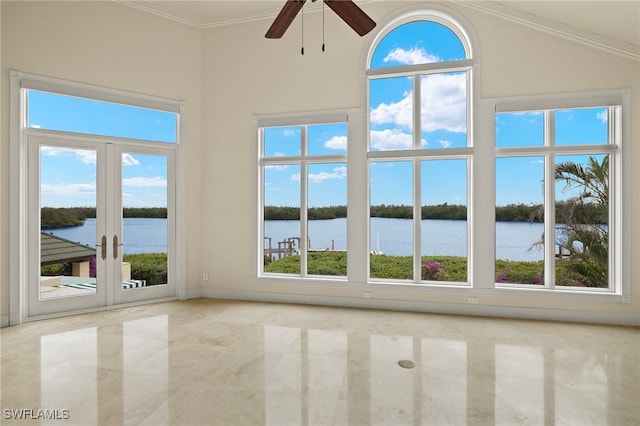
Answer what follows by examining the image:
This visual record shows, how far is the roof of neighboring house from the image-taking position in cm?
450

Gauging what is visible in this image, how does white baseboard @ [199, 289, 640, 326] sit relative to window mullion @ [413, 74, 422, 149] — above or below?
below

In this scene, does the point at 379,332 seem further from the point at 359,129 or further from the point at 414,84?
the point at 414,84

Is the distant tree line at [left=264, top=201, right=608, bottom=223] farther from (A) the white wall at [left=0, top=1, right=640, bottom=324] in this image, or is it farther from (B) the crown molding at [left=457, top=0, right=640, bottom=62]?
(B) the crown molding at [left=457, top=0, right=640, bottom=62]

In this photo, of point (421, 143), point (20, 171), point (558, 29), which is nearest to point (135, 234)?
point (20, 171)

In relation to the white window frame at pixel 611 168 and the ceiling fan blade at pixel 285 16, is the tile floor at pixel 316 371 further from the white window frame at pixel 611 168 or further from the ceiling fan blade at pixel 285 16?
the ceiling fan blade at pixel 285 16

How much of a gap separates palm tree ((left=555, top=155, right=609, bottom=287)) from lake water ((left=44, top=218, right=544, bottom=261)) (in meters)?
0.39

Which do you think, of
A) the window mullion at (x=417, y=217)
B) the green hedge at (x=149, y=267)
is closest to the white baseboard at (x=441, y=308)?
the window mullion at (x=417, y=217)

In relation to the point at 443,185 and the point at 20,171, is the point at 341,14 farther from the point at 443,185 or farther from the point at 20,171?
the point at 20,171

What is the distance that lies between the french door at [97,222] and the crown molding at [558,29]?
4.98 metres

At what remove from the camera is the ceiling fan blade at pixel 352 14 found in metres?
2.74

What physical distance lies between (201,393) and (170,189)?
3585 millimetres

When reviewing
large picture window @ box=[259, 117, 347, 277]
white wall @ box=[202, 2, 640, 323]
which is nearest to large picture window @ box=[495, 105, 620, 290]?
white wall @ box=[202, 2, 640, 323]

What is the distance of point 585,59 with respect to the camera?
4375mm

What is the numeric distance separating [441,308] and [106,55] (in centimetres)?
586
